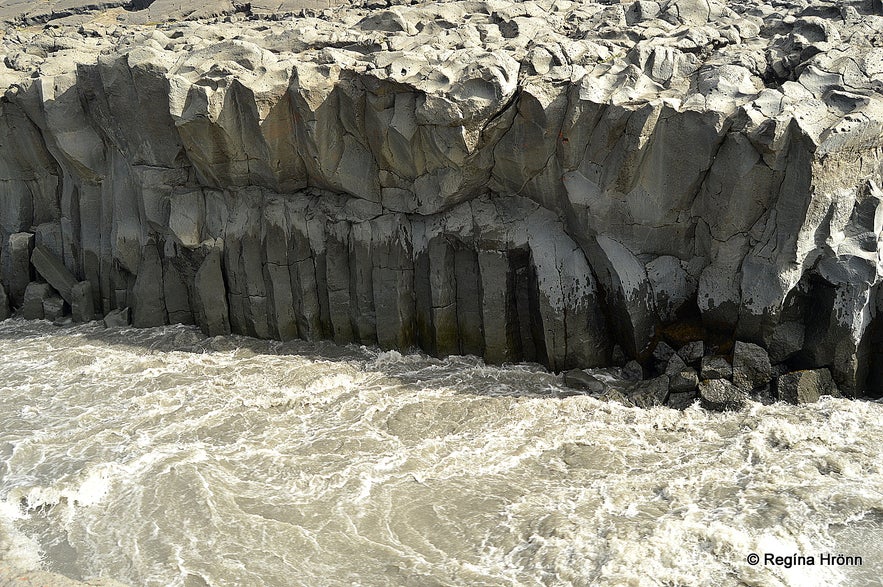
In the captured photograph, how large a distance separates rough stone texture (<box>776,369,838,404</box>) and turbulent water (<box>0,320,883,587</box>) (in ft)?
0.68

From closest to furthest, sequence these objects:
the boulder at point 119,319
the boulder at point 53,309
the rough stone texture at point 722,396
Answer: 1. the rough stone texture at point 722,396
2. the boulder at point 119,319
3. the boulder at point 53,309

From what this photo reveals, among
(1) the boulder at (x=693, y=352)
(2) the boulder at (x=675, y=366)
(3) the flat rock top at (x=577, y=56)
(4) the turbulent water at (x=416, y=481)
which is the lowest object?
(4) the turbulent water at (x=416, y=481)

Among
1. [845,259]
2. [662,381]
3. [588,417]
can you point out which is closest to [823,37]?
[845,259]

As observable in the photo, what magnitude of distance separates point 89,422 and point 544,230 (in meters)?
10.1

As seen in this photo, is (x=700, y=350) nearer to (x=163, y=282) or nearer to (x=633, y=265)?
(x=633, y=265)

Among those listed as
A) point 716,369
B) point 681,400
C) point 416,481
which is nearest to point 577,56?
point 716,369

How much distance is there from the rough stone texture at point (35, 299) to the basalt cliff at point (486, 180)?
67 millimetres

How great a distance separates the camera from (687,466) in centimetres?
1277

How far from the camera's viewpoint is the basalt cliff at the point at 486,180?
14.2 meters

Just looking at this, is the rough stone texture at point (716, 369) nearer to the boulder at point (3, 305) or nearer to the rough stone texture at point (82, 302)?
the rough stone texture at point (82, 302)

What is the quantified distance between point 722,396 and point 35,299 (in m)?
17.7

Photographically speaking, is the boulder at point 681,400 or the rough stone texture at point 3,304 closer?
the boulder at point 681,400

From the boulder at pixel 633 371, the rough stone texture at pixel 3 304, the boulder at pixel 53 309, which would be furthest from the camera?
the rough stone texture at pixel 3 304

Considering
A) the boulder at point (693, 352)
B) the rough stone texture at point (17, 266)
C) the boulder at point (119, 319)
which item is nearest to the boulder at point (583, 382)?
the boulder at point (693, 352)
